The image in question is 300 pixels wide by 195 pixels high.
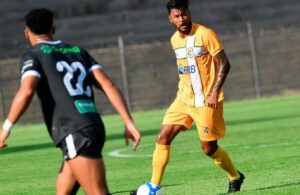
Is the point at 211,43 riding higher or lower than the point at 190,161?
higher

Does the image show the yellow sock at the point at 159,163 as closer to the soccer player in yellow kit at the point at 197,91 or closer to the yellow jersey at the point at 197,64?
the soccer player in yellow kit at the point at 197,91

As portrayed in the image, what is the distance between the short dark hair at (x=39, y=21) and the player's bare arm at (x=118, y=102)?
1.71ft

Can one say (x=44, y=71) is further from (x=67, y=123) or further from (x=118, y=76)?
(x=118, y=76)

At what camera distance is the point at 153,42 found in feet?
133

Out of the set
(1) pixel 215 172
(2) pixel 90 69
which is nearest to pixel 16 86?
(1) pixel 215 172

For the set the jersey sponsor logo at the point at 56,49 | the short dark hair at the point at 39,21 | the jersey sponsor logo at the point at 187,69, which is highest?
the short dark hair at the point at 39,21

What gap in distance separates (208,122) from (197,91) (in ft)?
1.18

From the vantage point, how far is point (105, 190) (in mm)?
8719

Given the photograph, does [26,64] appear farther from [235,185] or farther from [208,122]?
[235,185]

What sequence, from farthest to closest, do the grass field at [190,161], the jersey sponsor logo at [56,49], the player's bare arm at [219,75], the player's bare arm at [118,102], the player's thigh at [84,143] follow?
1. the grass field at [190,161]
2. the player's bare arm at [219,75]
3. the jersey sponsor logo at [56,49]
4. the player's thigh at [84,143]
5. the player's bare arm at [118,102]

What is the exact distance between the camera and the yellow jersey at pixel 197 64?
12360 mm

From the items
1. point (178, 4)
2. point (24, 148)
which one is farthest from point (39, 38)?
point (24, 148)

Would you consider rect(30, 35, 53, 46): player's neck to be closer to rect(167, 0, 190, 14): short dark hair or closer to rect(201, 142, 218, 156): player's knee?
rect(167, 0, 190, 14): short dark hair

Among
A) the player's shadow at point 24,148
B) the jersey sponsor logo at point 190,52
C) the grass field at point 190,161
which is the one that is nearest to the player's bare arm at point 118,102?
the grass field at point 190,161
